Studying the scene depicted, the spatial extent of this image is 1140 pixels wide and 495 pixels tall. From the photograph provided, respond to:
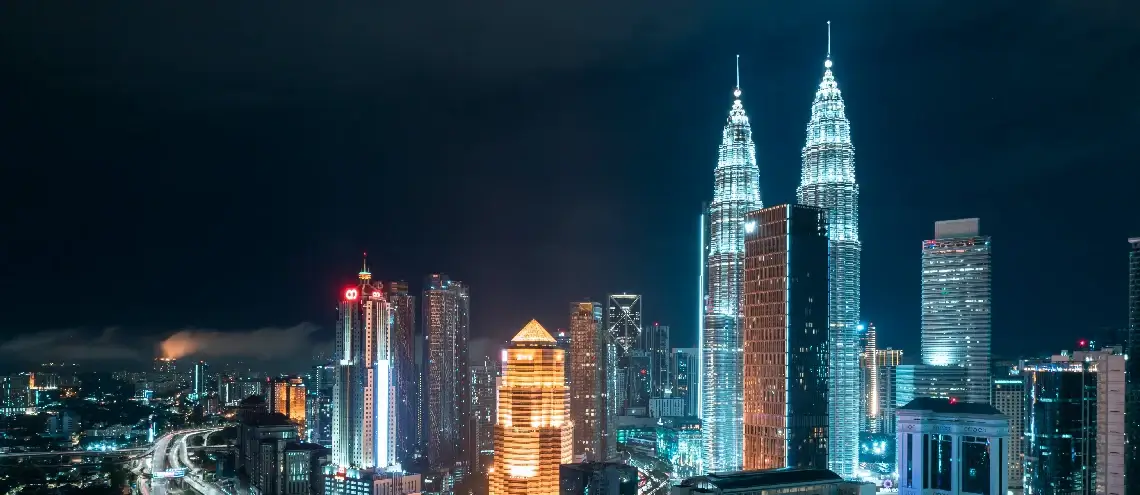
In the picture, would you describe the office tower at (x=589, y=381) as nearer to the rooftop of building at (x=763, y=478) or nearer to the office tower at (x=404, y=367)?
the office tower at (x=404, y=367)

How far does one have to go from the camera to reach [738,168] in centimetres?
2661

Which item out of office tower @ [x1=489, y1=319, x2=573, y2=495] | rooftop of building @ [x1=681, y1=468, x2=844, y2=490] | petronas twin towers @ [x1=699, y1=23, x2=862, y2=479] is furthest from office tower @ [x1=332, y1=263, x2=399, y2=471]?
rooftop of building @ [x1=681, y1=468, x2=844, y2=490]

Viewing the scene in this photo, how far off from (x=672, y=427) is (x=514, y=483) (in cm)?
1877

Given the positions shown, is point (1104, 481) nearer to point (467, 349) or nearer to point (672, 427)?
point (672, 427)

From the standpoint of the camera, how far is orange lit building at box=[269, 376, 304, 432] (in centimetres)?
4566

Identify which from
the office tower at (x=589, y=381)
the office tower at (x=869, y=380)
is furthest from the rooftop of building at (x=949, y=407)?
the office tower at (x=589, y=381)

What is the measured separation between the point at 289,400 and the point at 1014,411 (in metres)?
32.2

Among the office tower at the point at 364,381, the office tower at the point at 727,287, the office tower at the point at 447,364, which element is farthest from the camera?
the office tower at the point at 447,364

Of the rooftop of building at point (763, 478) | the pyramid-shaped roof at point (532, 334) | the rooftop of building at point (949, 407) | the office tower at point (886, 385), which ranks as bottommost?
the office tower at point (886, 385)

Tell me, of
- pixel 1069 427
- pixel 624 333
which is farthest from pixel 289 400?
pixel 1069 427

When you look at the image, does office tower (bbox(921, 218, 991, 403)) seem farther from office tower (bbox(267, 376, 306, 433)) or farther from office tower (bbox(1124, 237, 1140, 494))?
office tower (bbox(267, 376, 306, 433))

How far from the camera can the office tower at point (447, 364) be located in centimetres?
3519

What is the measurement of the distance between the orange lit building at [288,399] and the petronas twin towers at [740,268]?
24.0 meters

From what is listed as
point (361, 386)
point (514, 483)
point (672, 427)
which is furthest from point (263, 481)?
point (672, 427)
